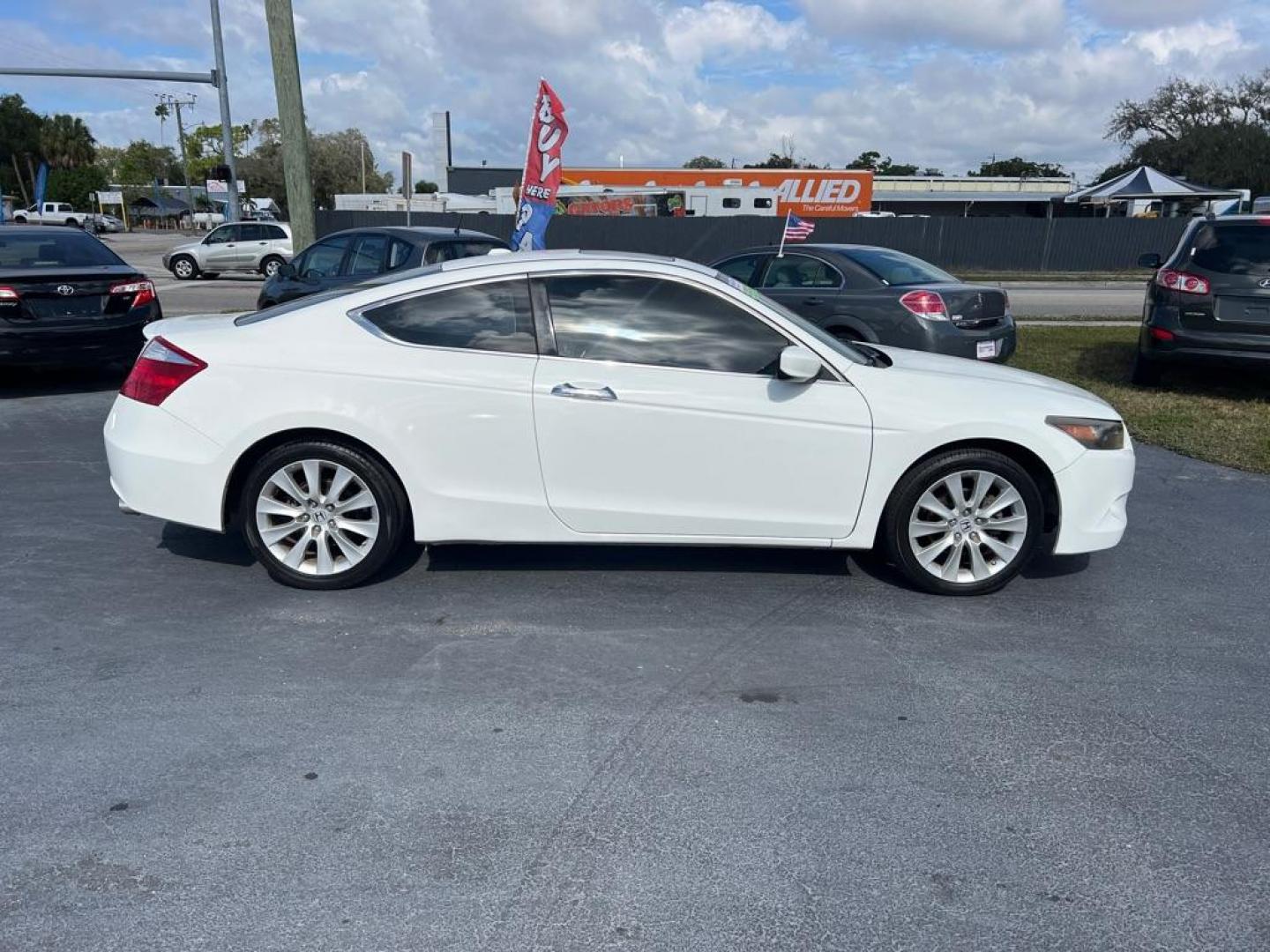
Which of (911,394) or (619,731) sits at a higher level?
(911,394)

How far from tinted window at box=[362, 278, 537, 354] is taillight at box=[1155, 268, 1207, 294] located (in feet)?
22.8

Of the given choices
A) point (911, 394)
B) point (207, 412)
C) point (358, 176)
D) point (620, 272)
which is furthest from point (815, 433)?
point (358, 176)

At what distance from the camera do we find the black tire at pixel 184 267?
26609 mm

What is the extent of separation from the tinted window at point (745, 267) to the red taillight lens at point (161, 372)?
6.78m

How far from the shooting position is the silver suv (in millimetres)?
26344

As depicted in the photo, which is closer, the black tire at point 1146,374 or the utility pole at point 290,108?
the black tire at point 1146,374

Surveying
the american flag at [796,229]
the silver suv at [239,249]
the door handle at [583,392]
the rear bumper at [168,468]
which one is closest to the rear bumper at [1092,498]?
the door handle at [583,392]

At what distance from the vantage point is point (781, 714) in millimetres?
3734

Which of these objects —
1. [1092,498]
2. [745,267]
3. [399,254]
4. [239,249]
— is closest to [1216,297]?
[745,267]

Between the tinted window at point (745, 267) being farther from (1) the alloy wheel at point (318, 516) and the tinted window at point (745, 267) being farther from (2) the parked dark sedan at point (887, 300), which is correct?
(1) the alloy wheel at point (318, 516)

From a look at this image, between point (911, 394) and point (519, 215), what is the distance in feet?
35.4


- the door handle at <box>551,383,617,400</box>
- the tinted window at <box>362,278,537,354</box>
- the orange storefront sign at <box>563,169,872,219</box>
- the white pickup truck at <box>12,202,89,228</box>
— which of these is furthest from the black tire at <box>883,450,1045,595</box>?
the white pickup truck at <box>12,202,89,228</box>

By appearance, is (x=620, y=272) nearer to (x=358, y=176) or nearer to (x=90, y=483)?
(x=90, y=483)

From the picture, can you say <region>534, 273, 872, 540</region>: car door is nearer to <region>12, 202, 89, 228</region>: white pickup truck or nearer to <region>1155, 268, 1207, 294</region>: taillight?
<region>1155, 268, 1207, 294</region>: taillight
